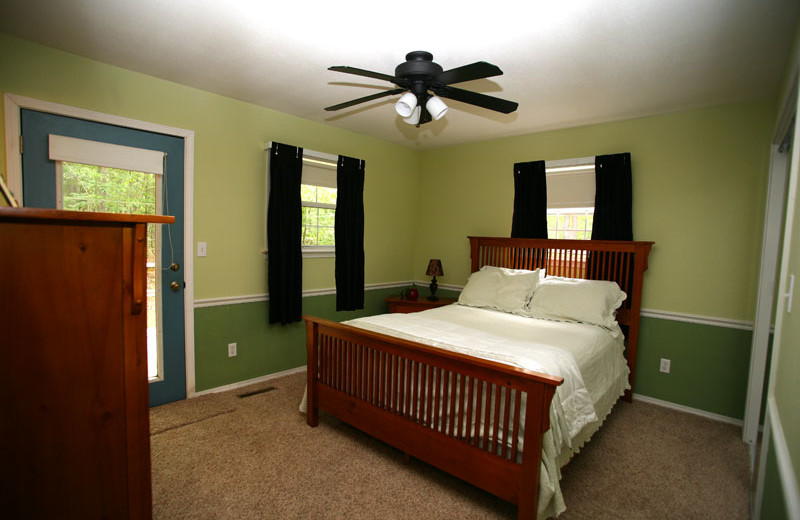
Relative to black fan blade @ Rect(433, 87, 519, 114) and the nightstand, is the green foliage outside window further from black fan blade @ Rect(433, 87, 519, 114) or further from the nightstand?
black fan blade @ Rect(433, 87, 519, 114)

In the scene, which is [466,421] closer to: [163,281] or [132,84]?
[163,281]

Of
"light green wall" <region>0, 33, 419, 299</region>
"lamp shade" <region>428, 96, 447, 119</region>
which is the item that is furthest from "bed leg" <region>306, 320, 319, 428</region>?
"lamp shade" <region>428, 96, 447, 119</region>

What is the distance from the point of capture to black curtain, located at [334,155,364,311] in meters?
3.81

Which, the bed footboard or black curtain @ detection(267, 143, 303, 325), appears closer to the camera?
the bed footboard

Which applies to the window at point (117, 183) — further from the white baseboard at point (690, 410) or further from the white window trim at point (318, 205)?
the white baseboard at point (690, 410)

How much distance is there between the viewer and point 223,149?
119 inches

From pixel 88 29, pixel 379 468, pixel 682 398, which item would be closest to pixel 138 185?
pixel 88 29

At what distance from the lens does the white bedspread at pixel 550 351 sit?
1.72m

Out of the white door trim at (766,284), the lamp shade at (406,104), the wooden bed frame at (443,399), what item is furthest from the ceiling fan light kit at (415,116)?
the white door trim at (766,284)

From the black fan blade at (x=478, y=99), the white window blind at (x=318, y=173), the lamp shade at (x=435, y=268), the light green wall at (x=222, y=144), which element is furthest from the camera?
the lamp shade at (x=435, y=268)

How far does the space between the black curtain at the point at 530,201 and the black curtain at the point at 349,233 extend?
5.18 ft

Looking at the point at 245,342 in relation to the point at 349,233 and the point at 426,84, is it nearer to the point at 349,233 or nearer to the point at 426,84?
the point at 349,233

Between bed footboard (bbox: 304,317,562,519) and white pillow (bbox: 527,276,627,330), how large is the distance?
4.35 ft

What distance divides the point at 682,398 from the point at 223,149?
13.6ft
